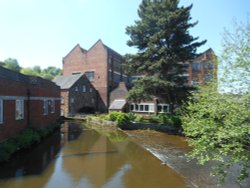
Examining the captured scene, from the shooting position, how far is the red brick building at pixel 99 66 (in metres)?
38.7

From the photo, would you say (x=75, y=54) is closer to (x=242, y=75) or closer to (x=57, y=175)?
(x=57, y=175)

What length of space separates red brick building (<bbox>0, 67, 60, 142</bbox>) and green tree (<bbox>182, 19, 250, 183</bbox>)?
990 cm

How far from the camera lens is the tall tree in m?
24.0

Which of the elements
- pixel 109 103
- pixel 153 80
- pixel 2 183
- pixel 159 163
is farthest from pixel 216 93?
pixel 109 103

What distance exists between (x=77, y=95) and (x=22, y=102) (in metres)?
21.0

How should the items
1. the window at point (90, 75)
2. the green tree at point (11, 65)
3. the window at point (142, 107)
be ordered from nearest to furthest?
the window at point (142, 107) → the window at point (90, 75) → the green tree at point (11, 65)

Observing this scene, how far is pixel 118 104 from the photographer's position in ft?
114

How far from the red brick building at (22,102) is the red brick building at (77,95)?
12.4 meters

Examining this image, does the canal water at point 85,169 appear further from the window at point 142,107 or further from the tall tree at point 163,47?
the window at point 142,107

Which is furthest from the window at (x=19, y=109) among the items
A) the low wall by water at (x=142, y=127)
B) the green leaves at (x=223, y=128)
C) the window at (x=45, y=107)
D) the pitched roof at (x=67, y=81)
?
the pitched roof at (x=67, y=81)

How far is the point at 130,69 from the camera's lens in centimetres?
2664

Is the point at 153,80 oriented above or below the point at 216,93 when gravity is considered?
above

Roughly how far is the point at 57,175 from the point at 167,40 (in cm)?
1935

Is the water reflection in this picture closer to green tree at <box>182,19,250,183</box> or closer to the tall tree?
green tree at <box>182,19,250,183</box>
